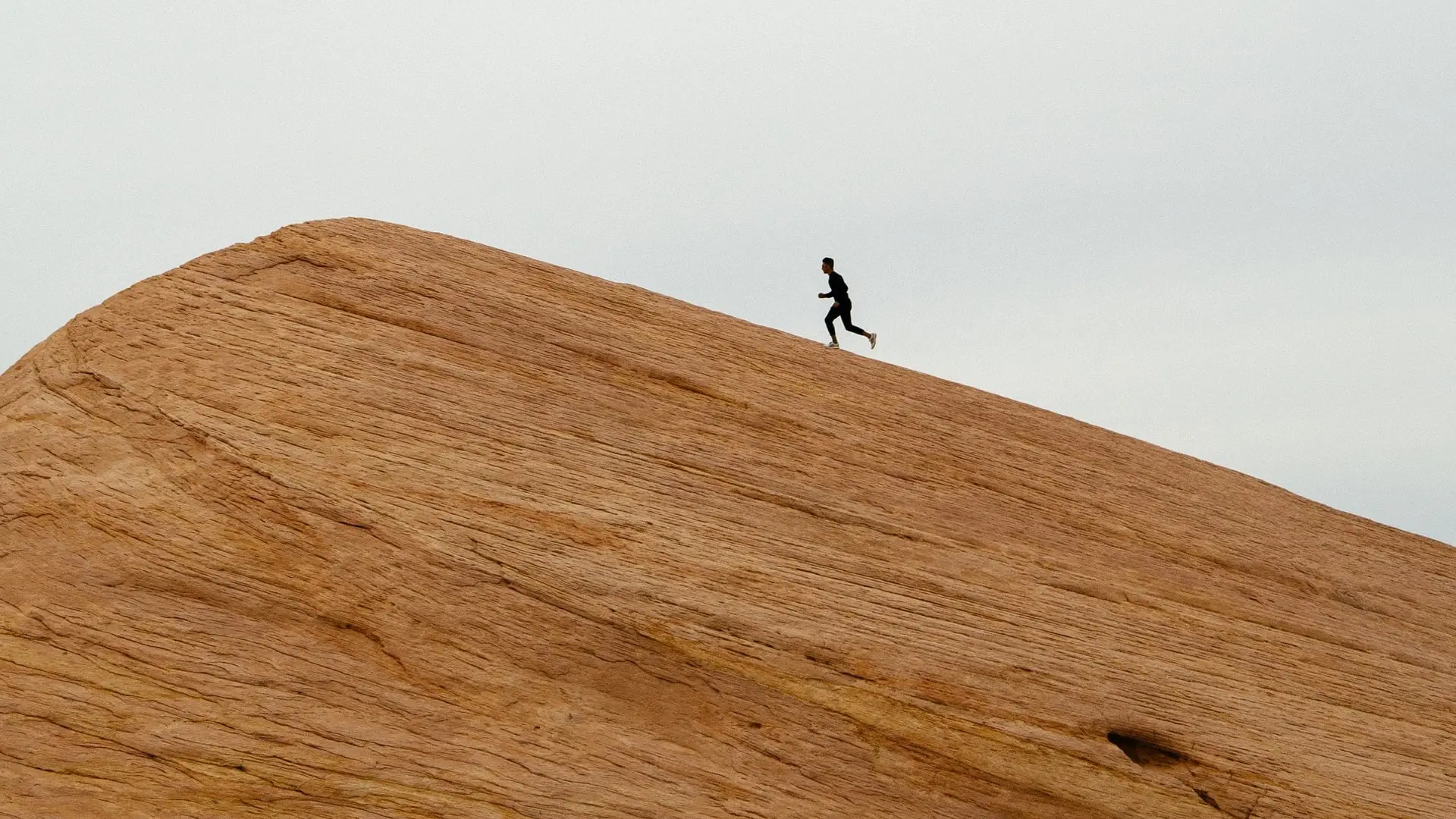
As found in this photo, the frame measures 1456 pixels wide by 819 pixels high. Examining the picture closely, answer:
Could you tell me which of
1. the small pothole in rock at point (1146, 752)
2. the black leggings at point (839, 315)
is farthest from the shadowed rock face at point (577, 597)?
the black leggings at point (839, 315)

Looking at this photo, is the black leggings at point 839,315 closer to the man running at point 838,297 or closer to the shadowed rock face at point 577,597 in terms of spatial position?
the man running at point 838,297

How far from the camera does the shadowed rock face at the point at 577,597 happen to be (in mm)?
12383

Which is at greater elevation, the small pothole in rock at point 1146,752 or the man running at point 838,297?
the man running at point 838,297

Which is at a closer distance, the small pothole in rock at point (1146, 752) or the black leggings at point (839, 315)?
the small pothole in rock at point (1146, 752)

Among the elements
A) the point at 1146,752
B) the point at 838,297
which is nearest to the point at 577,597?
the point at 1146,752

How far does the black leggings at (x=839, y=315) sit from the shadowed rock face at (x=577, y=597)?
4688mm

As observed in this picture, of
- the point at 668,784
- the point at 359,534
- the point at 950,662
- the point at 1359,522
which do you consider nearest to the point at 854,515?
the point at 950,662

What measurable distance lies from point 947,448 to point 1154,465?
4.09 m

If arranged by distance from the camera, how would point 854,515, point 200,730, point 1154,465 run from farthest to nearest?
point 1154,465
point 854,515
point 200,730

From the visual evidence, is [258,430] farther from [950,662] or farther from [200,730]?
[950,662]

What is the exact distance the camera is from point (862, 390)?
1844cm

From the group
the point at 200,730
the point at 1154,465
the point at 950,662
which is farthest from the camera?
the point at 1154,465

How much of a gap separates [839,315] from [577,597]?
11.0 m

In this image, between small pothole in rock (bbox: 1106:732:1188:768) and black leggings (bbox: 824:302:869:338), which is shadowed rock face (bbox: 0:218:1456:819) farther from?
black leggings (bbox: 824:302:869:338)
